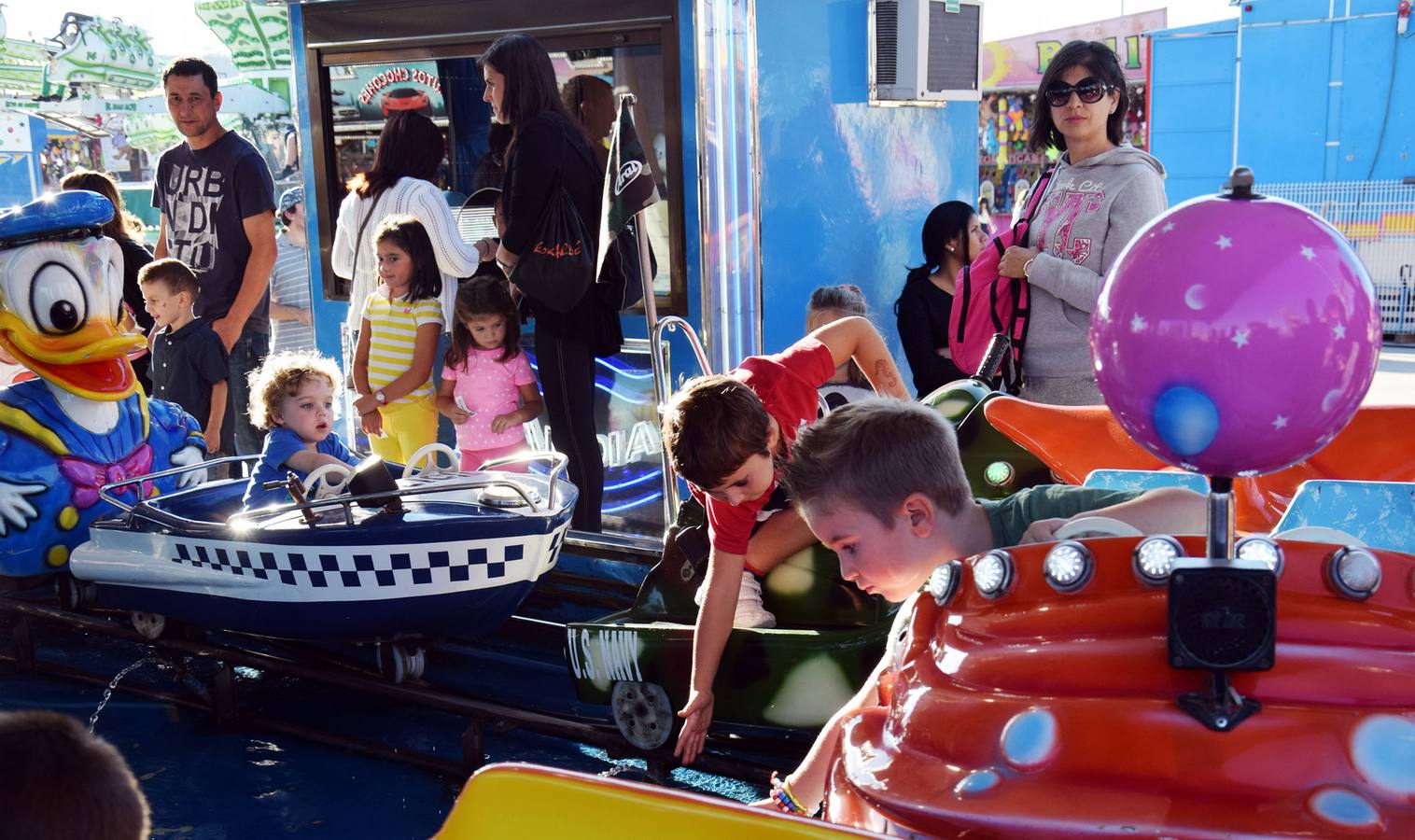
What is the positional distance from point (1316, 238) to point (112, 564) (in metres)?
3.40

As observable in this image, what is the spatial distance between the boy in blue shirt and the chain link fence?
885 cm

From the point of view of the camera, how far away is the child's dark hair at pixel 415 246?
4383 mm

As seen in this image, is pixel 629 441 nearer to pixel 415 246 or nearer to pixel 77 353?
pixel 415 246

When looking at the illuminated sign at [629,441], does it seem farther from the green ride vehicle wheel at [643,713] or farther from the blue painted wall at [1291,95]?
the blue painted wall at [1291,95]

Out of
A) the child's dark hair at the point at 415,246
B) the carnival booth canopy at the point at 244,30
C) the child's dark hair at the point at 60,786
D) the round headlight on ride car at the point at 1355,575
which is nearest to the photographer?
the child's dark hair at the point at 60,786

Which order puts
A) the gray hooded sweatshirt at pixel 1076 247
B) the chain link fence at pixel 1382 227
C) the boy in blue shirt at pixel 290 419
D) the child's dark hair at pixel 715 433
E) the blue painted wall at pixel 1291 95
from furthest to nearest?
1. the blue painted wall at pixel 1291 95
2. the chain link fence at pixel 1382 227
3. the boy in blue shirt at pixel 290 419
4. the gray hooded sweatshirt at pixel 1076 247
5. the child's dark hair at pixel 715 433

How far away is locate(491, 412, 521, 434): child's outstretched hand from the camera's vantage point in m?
4.44

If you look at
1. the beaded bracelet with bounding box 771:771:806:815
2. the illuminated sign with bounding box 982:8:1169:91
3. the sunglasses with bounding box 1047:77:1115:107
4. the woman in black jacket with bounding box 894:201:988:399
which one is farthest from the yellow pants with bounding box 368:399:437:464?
the illuminated sign with bounding box 982:8:1169:91

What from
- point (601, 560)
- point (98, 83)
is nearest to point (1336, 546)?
point (601, 560)

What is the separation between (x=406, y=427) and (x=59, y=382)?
3.77 feet

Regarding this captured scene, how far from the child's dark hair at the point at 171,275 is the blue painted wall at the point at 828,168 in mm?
2042

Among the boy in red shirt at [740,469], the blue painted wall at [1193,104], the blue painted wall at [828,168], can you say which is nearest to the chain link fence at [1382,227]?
the blue painted wall at [1193,104]

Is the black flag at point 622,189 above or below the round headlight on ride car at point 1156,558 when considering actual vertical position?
above

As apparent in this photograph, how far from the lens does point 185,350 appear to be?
466 centimetres
